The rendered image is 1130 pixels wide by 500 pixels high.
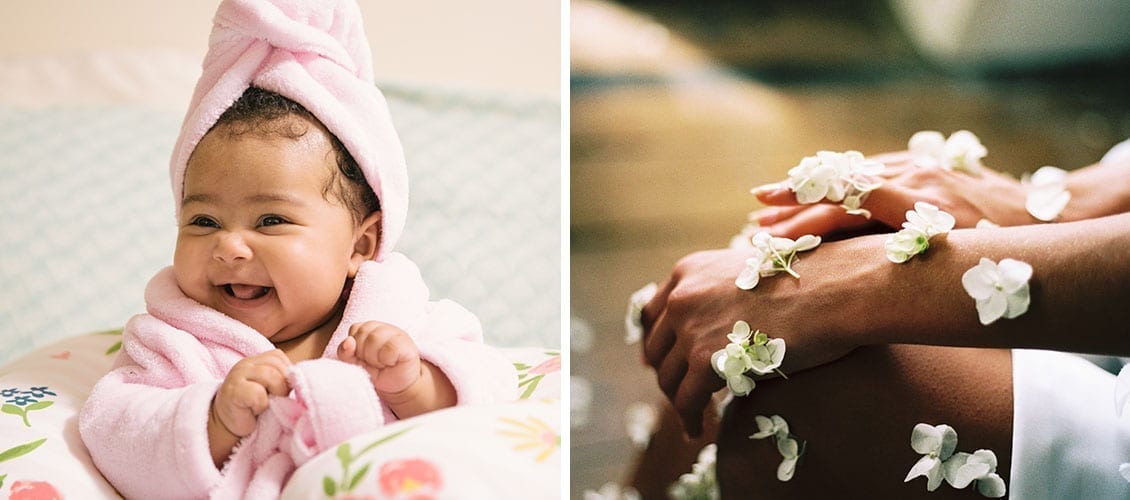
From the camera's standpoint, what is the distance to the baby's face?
34.9 inches

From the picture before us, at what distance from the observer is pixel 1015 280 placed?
0.80 metres

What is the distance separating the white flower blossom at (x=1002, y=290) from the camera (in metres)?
0.80

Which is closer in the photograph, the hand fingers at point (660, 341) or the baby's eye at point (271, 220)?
the baby's eye at point (271, 220)

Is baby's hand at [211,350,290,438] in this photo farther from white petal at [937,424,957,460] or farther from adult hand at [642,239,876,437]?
white petal at [937,424,957,460]

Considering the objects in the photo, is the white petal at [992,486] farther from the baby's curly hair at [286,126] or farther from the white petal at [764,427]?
the baby's curly hair at [286,126]

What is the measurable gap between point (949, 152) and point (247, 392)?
812 millimetres

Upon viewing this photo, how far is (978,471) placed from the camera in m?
0.87

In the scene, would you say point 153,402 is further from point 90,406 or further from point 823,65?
point 823,65

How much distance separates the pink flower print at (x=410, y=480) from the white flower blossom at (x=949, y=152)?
69 cm

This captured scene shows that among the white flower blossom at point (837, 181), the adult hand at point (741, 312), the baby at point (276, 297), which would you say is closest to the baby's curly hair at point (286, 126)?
the baby at point (276, 297)

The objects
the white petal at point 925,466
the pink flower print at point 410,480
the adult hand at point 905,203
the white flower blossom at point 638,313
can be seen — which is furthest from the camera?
the white flower blossom at point 638,313

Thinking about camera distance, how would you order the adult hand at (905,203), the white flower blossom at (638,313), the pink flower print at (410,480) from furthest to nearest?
the white flower blossom at (638,313) → the adult hand at (905,203) → the pink flower print at (410,480)

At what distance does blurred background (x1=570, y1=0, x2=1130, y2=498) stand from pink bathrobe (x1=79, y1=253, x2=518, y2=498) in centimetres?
36

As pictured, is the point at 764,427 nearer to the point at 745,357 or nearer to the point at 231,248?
the point at 745,357
